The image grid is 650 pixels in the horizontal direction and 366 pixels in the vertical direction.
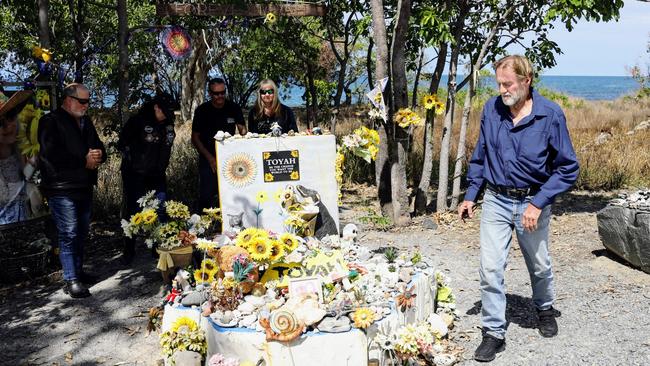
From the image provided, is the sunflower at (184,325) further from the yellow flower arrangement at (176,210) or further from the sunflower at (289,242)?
the yellow flower arrangement at (176,210)

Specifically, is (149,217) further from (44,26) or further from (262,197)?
(44,26)

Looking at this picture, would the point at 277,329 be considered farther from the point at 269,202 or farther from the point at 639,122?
the point at 639,122

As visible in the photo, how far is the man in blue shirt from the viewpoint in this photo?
12.4ft

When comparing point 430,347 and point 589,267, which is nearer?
point 430,347

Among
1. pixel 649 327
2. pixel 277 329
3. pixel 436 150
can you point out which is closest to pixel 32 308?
pixel 277 329

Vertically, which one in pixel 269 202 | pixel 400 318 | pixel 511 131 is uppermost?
pixel 511 131

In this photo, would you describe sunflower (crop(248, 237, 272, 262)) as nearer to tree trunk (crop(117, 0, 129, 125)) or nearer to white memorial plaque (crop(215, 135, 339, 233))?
white memorial plaque (crop(215, 135, 339, 233))

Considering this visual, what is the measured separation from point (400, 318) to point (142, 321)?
221 centimetres

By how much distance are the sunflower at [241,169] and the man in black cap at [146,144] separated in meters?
1.01

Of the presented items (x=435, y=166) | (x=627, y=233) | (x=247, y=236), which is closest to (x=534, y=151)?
(x=247, y=236)

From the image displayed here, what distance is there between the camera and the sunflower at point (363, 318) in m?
3.51

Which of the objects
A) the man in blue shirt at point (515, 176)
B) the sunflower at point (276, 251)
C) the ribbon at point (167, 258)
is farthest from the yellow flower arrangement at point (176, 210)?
the man in blue shirt at point (515, 176)

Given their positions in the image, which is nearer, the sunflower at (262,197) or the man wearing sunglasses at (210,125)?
the sunflower at (262,197)

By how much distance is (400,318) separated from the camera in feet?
12.8
